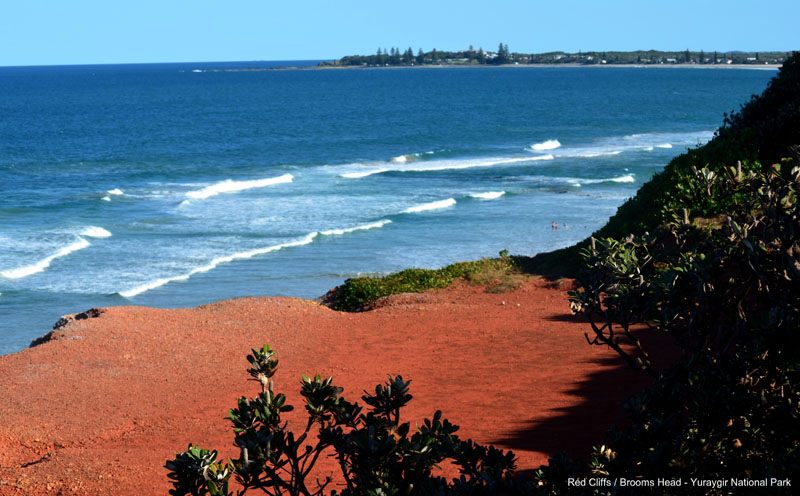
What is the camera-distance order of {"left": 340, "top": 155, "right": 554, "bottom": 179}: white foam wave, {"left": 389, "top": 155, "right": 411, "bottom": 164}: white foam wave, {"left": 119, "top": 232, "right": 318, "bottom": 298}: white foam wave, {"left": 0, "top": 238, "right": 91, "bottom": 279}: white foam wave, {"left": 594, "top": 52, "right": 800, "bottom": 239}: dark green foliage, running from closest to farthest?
{"left": 594, "top": 52, "right": 800, "bottom": 239}: dark green foliage < {"left": 119, "top": 232, "right": 318, "bottom": 298}: white foam wave < {"left": 0, "top": 238, "right": 91, "bottom": 279}: white foam wave < {"left": 340, "top": 155, "right": 554, "bottom": 179}: white foam wave < {"left": 389, "top": 155, "right": 411, "bottom": 164}: white foam wave

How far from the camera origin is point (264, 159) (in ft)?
189

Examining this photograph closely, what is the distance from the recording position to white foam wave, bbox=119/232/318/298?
85.0 feet

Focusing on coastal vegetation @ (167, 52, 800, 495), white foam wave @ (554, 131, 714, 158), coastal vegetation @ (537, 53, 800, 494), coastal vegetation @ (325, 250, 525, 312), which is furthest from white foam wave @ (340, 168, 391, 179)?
coastal vegetation @ (167, 52, 800, 495)

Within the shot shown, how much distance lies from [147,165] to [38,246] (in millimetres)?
23678

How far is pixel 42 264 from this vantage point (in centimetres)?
2895

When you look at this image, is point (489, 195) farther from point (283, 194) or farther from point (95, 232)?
point (95, 232)

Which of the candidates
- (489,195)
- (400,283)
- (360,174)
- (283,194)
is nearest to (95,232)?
(283,194)

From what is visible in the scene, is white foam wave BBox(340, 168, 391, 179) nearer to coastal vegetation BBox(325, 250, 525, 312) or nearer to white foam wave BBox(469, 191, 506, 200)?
white foam wave BBox(469, 191, 506, 200)

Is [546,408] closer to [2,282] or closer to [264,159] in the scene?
[2,282]

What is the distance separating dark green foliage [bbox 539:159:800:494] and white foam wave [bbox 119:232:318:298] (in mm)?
22492

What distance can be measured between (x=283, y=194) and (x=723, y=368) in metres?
39.2

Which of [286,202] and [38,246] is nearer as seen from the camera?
[38,246]

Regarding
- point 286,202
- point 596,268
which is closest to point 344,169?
point 286,202

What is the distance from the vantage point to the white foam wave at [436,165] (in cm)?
5059
